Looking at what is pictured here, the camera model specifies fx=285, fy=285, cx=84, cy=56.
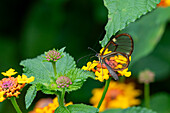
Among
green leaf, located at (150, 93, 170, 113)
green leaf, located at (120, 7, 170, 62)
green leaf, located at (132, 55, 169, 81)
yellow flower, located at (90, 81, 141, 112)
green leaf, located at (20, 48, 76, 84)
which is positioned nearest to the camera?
green leaf, located at (20, 48, 76, 84)

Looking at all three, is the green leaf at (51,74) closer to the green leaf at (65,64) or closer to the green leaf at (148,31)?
the green leaf at (65,64)

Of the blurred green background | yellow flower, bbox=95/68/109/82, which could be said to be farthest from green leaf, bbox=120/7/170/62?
yellow flower, bbox=95/68/109/82

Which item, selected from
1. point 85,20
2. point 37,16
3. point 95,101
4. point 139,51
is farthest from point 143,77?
point 37,16

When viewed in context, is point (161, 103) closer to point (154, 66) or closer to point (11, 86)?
point (154, 66)

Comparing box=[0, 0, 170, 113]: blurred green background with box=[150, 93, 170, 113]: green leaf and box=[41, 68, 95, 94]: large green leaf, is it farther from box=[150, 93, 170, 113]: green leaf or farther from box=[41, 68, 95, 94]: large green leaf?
box=[41, 68, 95, 94]: large green leaf

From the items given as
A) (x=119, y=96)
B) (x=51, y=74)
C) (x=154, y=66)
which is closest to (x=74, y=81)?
(x=51, y=74)

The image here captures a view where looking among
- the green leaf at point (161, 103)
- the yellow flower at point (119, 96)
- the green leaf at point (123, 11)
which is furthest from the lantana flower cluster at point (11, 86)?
the green leaf at point (161, 103)

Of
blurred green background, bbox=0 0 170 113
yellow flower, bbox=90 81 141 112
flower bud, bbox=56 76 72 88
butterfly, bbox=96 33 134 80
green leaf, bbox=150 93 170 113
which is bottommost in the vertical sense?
green leaf, bbox=150 93 170 113
